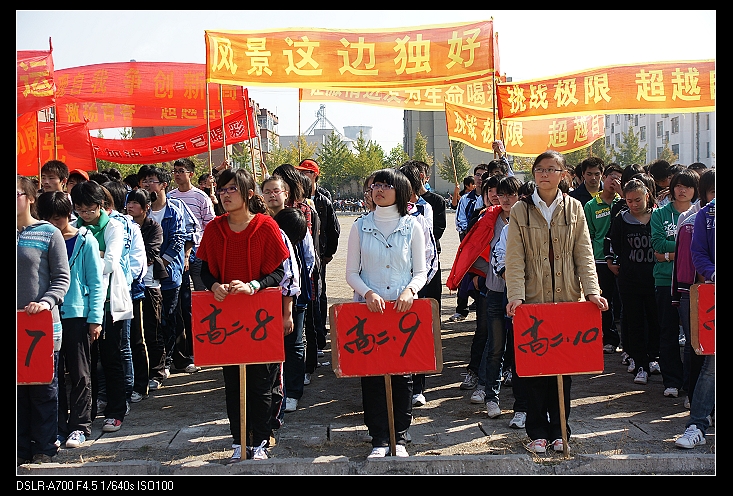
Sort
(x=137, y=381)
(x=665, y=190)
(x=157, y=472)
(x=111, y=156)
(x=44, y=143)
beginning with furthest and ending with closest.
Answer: (x=111, y=156), (x=44, y=143), (x=665, y=190), (x=137, y=381), (x=157, y=472)

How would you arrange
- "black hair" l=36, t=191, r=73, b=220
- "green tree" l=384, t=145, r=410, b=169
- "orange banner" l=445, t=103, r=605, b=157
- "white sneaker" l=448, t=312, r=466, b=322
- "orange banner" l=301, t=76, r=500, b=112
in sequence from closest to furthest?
"black hair" l=36, t=191, r=73, b=220 → "white sneaker" l=448, t=312, r=466, b=322 → "orange banner" l=301, t=76, r=500, b=112 → "orange banner" l=445, t=103, r=605, b=157 → "green tree" l=384, t=145, r=410, b=169

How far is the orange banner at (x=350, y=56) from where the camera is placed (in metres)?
8.31

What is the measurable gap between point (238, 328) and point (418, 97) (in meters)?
8.71

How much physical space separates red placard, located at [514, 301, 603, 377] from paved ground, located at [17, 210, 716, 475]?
0.64 metres

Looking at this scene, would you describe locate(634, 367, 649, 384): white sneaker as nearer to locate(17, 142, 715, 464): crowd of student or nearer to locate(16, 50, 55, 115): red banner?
locate(17, 142, 715, 464): crowd of student

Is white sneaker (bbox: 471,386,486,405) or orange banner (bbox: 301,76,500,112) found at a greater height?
orange banner (bbox: 301,76,500,112)

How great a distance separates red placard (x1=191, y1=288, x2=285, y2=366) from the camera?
5004mm

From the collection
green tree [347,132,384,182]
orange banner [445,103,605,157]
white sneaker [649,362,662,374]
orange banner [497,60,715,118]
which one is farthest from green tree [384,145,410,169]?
white sneaker [649,362,662,374]

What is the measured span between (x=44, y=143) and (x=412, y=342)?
379 inches

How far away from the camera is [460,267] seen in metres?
6.42

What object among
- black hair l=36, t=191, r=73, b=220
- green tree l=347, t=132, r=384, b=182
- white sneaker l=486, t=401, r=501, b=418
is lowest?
white sneaker l=486, t=401, r=501, b=418

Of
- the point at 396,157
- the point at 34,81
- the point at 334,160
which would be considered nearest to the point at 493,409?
the point at 34,81

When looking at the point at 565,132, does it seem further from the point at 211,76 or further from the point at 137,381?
the point at 137,381

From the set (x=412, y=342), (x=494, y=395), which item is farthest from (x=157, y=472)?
(x=494, y=395)
